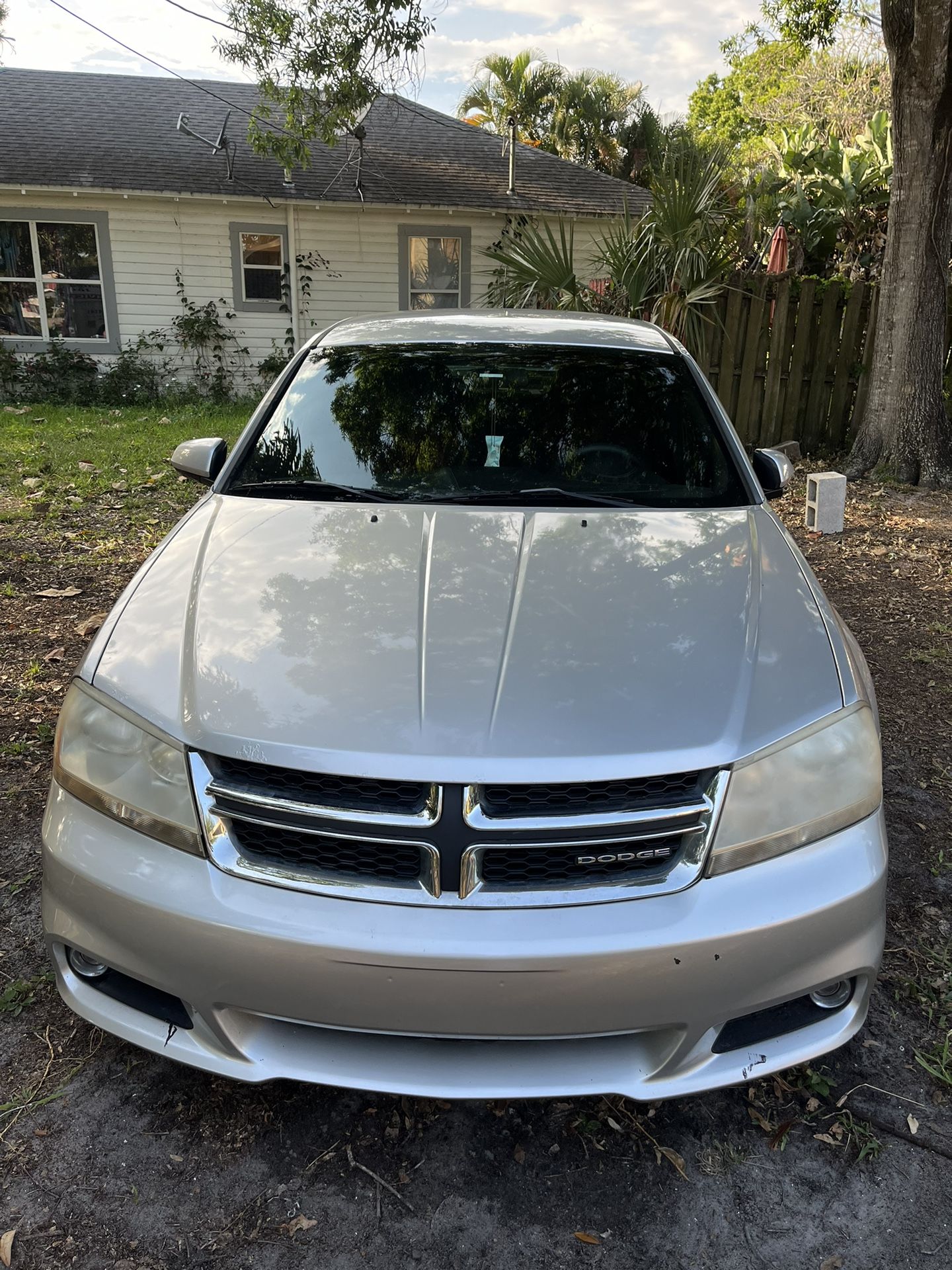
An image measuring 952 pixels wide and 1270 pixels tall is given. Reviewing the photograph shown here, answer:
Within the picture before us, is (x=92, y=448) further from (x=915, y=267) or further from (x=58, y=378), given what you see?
(x=915, y=267)

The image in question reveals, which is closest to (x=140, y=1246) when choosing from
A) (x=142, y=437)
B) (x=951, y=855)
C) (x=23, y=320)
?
(x=951, y=855)

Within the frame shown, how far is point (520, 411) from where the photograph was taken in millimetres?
2998

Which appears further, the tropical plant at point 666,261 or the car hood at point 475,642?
the tropical plant at point 666,261

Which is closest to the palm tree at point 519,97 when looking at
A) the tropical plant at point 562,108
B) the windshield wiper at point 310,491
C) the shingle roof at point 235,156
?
the tropical plant at point 562,108

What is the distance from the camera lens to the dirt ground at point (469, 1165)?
173 cm

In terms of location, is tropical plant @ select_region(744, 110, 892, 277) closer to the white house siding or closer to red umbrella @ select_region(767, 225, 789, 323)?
red umbrella @ select_region(767, 225, 789, 323)

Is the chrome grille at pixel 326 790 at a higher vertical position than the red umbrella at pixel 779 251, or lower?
lower

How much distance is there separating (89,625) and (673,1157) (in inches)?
150

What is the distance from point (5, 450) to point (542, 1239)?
894 centimetres

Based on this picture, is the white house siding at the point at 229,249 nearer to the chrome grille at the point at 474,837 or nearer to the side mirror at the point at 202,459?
the side mirror at the point at 202,459

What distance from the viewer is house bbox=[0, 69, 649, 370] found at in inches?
504

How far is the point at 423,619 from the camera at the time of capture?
6.61 ft

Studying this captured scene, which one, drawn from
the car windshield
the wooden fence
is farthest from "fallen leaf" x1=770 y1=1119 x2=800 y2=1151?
the wooden fence

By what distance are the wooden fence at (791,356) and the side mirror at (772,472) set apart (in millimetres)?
5520
